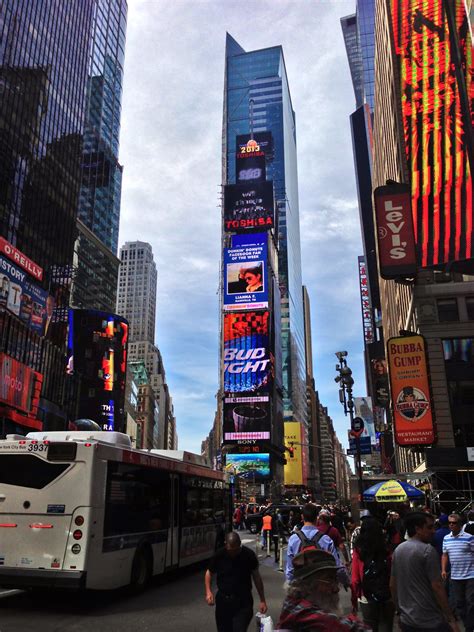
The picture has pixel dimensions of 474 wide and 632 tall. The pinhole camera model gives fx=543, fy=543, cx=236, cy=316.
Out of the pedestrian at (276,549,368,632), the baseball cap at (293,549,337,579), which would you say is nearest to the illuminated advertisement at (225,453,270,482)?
the baseball cap at (293,549,337,579)

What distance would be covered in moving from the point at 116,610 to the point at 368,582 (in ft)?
18.5

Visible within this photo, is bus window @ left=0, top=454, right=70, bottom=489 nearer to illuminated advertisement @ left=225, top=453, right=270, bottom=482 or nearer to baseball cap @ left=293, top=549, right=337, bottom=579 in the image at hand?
baseball cap @ left=293, top=549, right=337, bottom=579

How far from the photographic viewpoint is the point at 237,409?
4621 inches

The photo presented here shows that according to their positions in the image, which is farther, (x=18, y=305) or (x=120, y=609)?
→ (x=18, y=305)

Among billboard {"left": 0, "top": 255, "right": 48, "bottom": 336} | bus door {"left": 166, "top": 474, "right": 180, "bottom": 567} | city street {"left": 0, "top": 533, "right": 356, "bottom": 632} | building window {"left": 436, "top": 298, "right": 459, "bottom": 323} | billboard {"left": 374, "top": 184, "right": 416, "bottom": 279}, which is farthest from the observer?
billboard {"left": 0, "top": 255, "right": 48, "bottom": 336}

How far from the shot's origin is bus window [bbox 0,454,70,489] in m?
10.6

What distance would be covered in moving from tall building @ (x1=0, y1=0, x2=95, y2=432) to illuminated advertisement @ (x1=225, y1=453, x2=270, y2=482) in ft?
149

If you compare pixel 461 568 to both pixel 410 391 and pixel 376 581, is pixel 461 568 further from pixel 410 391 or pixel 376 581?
pixel 410 391

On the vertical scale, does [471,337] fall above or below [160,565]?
above

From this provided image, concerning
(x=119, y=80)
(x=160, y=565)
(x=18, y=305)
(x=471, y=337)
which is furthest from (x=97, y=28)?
(x=160, y=565)

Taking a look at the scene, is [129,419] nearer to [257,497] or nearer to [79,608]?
[257,497]

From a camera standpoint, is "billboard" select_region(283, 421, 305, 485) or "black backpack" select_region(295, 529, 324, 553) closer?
"black backpack" select_region(295, 529, 324, 553)

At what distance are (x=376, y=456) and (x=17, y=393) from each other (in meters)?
122

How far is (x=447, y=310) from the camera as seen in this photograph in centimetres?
3941
